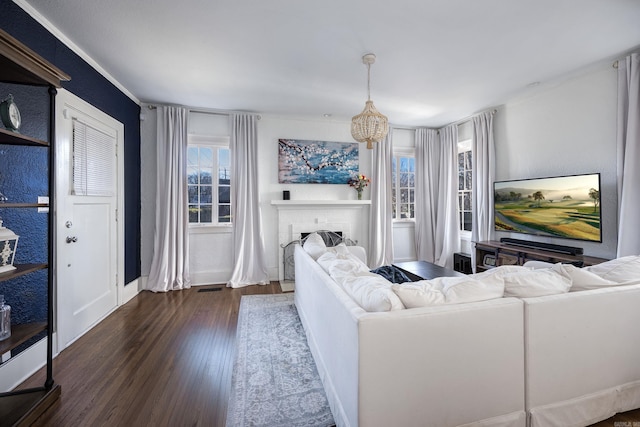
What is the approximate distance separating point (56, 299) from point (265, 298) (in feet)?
6.92

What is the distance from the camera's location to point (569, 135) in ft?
11.4

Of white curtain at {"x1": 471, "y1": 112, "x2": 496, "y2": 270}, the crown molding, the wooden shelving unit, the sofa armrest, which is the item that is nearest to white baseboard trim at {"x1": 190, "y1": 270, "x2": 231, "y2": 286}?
the wooden shelving unit

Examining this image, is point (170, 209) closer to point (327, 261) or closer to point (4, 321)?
point (4, 321)

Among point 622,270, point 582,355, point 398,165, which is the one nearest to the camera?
point 582,355

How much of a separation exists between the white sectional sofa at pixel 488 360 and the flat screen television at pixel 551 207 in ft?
5.52

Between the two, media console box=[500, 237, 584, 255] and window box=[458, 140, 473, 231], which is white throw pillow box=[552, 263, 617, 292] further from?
window box=[458, 140, 473, 231]

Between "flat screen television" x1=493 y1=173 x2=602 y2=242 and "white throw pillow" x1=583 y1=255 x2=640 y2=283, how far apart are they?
59.7 inches

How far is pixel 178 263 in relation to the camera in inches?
167

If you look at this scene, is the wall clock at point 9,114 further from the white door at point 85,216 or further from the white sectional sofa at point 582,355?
the white sectional sofa at point 582,355

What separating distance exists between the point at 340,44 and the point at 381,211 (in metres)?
3.11

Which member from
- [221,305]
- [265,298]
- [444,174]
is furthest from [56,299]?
[444,174]

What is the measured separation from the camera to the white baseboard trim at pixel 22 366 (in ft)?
6.23

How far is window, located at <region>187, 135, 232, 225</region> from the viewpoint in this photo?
4555mm

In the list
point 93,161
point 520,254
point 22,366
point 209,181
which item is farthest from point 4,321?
point 520,254
